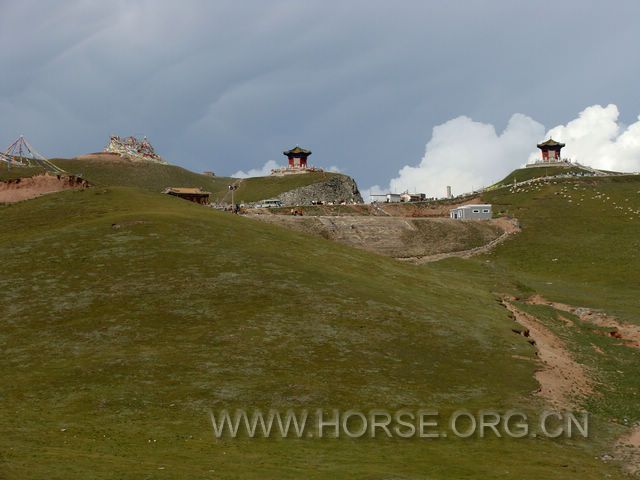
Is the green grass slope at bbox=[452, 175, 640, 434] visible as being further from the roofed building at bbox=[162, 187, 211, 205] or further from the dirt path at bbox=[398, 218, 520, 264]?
the roofed building at bbox=[162, 187, 211, 205]

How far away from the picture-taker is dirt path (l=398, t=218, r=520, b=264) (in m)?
125

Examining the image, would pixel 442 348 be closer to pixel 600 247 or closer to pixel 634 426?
pixel 634 426

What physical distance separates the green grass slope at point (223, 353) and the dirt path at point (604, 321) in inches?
379

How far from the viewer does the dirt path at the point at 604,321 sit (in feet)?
251

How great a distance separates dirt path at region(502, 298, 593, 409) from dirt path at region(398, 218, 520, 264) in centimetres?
4951

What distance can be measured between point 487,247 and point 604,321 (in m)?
52.3

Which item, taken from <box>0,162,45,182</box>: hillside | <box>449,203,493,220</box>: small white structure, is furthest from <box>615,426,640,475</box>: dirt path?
<box>0,162,45,182</box>: hillside

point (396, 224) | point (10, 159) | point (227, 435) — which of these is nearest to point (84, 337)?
point (227, 435)

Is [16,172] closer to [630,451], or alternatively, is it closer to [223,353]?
[223,353]

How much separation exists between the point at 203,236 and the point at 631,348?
139 ft

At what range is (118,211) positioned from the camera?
95.8 m

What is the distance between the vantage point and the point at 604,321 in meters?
82.4

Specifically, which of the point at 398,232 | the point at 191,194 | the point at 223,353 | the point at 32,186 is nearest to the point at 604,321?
the point at 223,353

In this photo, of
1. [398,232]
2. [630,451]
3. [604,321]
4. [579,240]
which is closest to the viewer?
[630,451]
